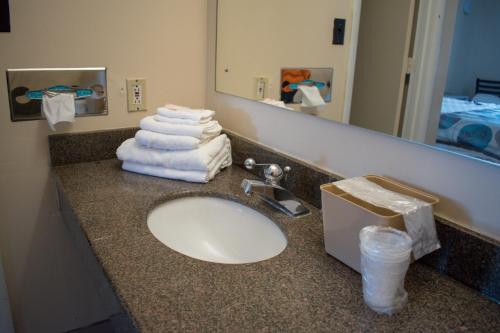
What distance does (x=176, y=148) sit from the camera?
1.27 meters

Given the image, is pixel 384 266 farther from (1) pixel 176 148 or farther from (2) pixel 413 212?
(1) pixel 176 148

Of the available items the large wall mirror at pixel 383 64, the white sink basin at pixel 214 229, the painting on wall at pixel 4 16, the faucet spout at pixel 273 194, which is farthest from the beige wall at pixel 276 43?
the painting on wall at pixel 4 16

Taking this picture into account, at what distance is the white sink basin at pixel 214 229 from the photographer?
1103 mm

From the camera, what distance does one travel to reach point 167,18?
4.78ft

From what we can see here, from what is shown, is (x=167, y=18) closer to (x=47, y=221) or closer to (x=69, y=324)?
(x=47, y=221)

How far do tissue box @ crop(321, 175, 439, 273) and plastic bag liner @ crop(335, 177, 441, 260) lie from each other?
0.04ft

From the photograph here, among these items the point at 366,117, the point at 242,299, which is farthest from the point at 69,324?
the point at 366,117

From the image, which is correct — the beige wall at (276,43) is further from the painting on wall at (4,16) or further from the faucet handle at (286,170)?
the painting on wall at (4,16)

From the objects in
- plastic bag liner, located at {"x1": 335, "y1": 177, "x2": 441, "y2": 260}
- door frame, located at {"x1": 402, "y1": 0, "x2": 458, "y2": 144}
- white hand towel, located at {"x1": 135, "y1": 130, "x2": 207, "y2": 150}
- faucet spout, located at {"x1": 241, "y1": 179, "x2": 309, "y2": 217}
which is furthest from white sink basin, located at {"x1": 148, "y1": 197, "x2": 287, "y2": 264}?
door frame, located at {"x1": 402, "y1": 0, "x2": 458, "y2": 144}

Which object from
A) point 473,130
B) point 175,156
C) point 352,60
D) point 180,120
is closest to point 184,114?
point 180,120

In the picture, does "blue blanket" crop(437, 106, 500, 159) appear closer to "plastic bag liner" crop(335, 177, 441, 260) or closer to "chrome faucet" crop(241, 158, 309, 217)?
"plastic bag liner" crop(335, 177, 441, 260)

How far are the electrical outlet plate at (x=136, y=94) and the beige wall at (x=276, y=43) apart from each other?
0.91 ft

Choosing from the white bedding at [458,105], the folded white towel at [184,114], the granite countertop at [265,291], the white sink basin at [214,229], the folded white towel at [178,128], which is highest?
the white bedding at [458,105]

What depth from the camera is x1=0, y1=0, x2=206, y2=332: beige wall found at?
127 cm
